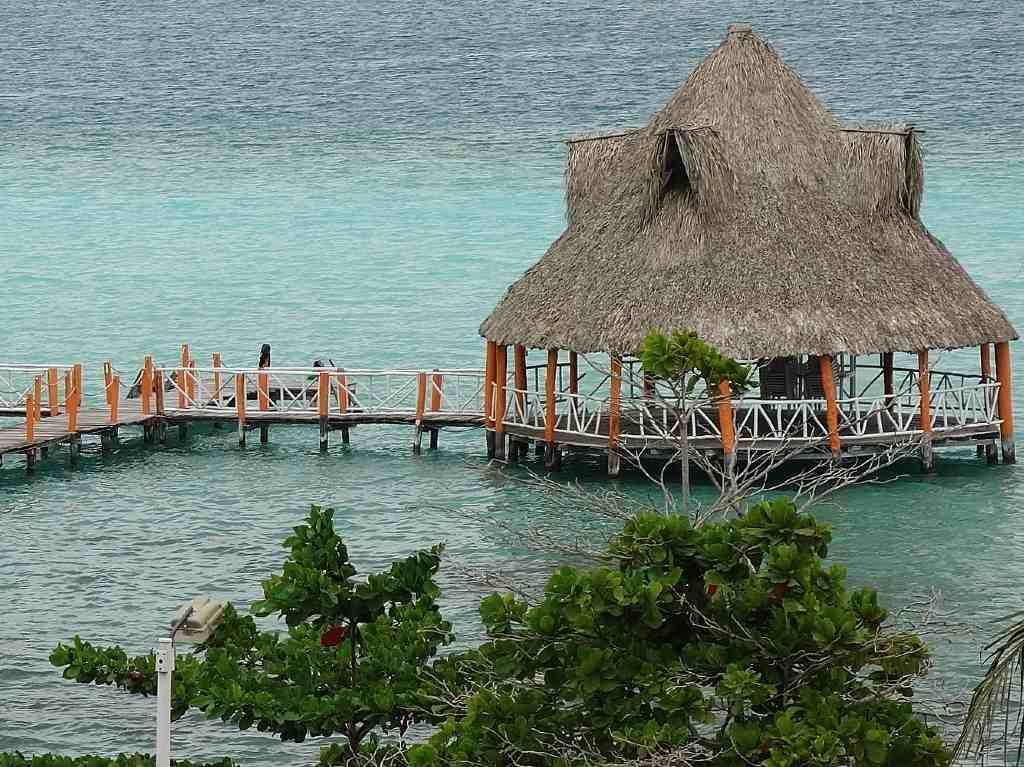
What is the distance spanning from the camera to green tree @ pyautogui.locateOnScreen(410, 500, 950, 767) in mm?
13398

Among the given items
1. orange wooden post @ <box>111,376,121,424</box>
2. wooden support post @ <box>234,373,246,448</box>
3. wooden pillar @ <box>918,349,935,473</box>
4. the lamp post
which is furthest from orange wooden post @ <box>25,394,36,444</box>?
the lamp post

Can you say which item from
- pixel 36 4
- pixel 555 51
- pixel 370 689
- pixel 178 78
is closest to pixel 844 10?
pixel 555 51

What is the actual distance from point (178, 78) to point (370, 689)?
119 meters

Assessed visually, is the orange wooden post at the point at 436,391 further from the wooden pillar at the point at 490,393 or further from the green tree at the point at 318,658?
the green tree at the point at 318,658

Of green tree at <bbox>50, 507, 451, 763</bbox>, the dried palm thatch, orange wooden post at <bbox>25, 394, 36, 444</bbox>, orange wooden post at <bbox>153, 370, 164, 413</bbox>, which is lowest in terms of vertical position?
green tree at <bbox>50, 507, 451, 763</bbox>

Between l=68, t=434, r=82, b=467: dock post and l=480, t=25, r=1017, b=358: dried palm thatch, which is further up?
l=480, t=25, r=1017, b=358: dried palm thatch

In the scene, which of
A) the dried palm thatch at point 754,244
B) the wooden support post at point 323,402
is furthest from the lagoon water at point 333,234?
the dried palm thatch at point 754,244

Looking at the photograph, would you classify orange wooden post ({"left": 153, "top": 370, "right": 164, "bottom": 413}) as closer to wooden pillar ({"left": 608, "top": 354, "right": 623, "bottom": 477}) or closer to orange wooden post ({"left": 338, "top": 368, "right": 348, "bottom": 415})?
orange wooden post ({"left": 338, "top": 368, "right": 348, "bottom": 415})

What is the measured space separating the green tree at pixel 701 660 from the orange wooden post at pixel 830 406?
20.2 m

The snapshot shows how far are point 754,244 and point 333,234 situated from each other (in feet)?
203

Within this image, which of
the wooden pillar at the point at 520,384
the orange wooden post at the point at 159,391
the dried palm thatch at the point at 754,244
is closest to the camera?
the dried palm thatch at the point at 754,244

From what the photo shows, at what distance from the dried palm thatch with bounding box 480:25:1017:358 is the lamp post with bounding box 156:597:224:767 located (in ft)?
65.8

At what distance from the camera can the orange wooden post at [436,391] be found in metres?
40.3

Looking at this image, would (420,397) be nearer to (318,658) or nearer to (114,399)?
(114,399)
